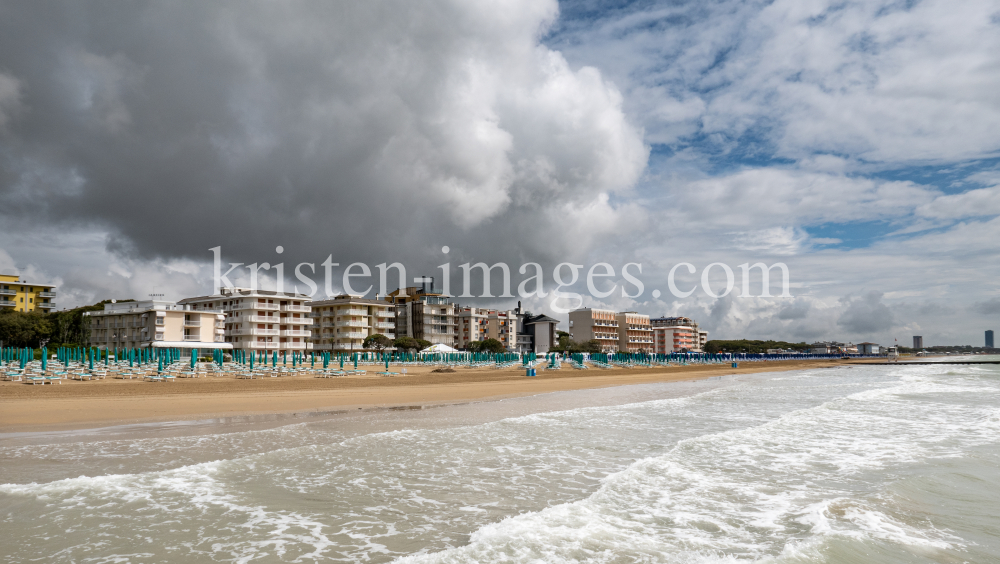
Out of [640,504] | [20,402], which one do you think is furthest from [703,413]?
[20,402]

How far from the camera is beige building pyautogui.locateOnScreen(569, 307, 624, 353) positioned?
410ft

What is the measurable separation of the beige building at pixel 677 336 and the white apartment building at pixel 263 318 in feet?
314

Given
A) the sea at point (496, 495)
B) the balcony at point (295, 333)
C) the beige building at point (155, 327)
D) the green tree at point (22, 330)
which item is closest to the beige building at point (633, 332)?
the balcony at point (295, 333)

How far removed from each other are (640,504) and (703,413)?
37.0ft

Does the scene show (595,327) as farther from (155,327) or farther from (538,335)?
(155,327)

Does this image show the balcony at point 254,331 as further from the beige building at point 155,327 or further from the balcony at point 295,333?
the beige building at point 155,327

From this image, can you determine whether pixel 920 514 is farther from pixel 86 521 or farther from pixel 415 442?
pixel 86 521

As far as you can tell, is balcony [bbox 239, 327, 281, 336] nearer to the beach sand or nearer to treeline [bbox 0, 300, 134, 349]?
treeline [bbox 0, 300, 134, 349]

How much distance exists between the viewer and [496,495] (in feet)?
22.2

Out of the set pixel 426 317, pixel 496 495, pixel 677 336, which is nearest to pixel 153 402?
pixel 496 495

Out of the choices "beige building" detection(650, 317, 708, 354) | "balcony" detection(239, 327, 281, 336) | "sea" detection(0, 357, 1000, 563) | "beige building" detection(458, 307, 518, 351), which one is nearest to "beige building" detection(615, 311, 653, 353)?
"beige building" detection(650, 317, 708, 354)

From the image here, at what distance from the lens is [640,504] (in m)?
6.57

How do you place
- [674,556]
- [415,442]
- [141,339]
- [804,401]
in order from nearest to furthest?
[674,556] < [415,442] < [804,401] < [141,339]

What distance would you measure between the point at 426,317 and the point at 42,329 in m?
50.2
